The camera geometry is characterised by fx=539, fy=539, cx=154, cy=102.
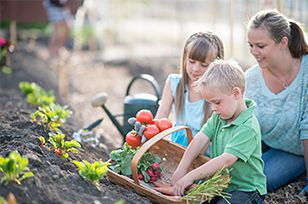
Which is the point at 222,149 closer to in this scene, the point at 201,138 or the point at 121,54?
the point at 201,138

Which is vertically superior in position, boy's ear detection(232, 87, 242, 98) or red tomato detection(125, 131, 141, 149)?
boy's ear detection(232, 87, 242, 98)

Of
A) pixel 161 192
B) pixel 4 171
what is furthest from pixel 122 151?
pixel 4 171

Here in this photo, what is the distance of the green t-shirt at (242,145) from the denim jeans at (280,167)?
2.22ft

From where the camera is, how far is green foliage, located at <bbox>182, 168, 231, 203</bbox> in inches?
105

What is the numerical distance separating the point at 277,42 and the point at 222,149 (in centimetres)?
89

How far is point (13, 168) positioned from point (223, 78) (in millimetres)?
1113

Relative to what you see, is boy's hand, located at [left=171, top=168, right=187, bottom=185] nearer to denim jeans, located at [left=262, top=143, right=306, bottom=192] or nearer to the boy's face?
the boy's face

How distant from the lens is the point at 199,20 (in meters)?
11.7

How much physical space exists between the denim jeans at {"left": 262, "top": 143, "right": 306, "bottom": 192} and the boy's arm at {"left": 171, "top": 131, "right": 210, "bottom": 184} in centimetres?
84

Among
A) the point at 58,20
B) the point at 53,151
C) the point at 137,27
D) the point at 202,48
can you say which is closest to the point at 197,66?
the point at 202,48

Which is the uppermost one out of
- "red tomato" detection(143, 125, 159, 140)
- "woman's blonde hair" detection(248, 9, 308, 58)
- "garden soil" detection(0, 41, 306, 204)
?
"woman's blonde hair" detection(248, 9, 308, 58)

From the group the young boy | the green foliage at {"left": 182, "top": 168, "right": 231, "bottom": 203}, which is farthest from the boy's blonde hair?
the green foliage at {"left": 182, "top": 168, "right": 231, "bottom": 203}

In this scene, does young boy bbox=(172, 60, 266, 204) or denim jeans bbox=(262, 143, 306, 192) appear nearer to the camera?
young boy bbox=(172, 60, 266, 204)

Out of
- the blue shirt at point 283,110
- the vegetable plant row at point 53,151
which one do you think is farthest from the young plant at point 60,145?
the blue shirt at point 283,110
